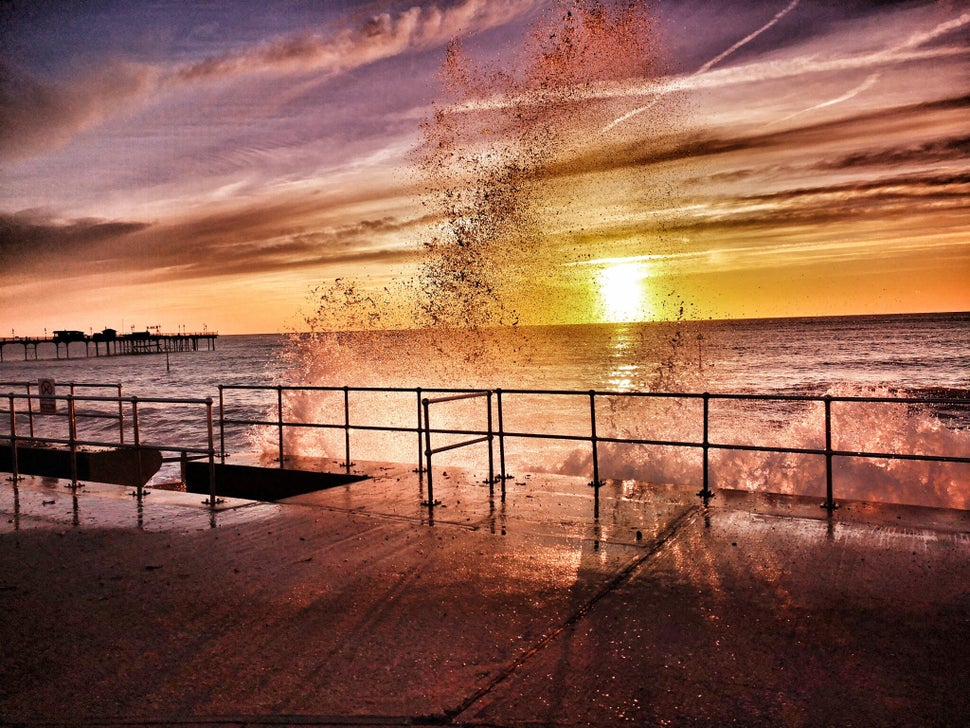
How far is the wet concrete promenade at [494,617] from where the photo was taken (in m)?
3.23

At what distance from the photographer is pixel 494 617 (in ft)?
13.8

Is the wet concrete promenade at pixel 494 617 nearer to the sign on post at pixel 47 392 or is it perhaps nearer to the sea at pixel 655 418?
the sea at pixel 655 418

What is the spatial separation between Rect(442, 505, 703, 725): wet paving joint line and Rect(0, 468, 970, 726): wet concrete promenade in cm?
2

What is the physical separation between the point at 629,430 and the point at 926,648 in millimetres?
25967

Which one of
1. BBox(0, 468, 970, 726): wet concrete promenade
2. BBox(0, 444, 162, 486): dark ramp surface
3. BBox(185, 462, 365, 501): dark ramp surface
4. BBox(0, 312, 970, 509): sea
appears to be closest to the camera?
BBox(0, 468, 970, 726): wet concrete promenade

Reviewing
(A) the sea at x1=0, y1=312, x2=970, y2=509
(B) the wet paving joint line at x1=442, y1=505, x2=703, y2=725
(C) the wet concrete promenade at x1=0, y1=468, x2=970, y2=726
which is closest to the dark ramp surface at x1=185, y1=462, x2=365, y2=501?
(A) the sea at x1=0, y1=312, x2=970, y2=509

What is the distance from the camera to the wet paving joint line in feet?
10.6

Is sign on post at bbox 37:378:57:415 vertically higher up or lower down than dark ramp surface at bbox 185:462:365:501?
higher up

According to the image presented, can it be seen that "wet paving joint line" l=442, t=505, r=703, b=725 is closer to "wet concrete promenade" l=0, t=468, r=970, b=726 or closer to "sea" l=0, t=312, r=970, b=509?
"wet concrete promenade" l=0, t=468, r=970, b=726

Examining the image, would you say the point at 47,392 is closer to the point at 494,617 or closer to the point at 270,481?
the point at 270,481

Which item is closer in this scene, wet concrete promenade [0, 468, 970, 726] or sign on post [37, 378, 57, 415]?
wet concrete promenade [0, 468, 970, 726]

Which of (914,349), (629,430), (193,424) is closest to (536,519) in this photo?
(629,430)

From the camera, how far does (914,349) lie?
239 feet

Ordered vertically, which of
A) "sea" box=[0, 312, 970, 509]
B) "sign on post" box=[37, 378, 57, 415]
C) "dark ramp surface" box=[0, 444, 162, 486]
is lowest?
"sea" box=[0, 312, 970, 509]
